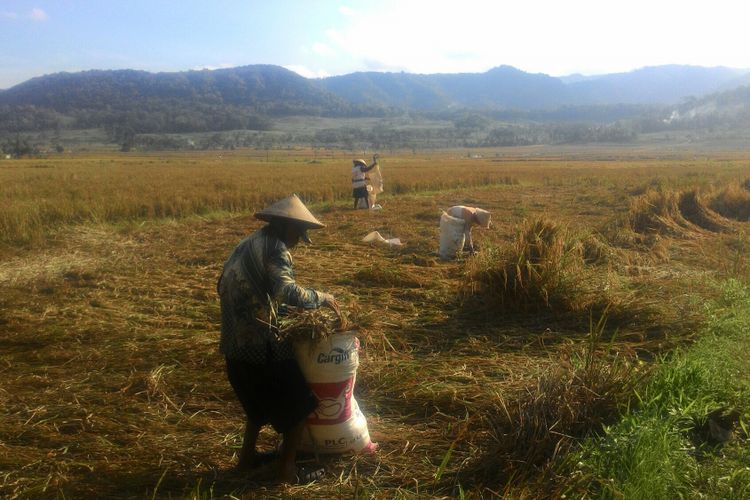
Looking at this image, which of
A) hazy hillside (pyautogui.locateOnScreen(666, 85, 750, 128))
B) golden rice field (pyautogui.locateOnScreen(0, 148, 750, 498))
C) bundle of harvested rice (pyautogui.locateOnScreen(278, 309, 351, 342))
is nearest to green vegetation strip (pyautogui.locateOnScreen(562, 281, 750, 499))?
golden rice field (pyautogui.locateOnScreen(0, 148, 750, 498))

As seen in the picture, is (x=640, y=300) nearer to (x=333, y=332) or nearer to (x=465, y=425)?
(x=465, y=425)

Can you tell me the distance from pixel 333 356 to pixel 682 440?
1.72 meters

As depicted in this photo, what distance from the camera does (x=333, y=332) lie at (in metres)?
2.65

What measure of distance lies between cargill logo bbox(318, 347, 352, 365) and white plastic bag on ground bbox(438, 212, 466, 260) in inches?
190

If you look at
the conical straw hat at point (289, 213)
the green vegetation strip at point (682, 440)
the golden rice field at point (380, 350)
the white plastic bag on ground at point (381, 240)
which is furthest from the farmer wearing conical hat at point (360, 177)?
the conical straw hat at point (289, 213)

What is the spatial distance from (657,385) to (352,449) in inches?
68.9

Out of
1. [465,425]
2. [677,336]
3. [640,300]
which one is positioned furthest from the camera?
[640,300]

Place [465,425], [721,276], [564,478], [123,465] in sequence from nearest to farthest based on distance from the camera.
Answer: [564,478], [123,465], [465,425], [721,276]

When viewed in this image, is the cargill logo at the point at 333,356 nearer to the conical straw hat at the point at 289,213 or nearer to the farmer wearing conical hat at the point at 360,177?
the conical straw hat at the point at 289,213

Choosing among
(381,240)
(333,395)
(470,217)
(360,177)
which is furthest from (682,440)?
(360,177)

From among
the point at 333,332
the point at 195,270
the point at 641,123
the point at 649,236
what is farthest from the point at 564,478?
the point at 641,123

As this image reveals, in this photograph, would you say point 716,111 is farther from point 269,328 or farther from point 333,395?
point 269,328

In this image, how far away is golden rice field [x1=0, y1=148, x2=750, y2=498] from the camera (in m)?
2.73

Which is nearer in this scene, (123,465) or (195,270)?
(123,465)
